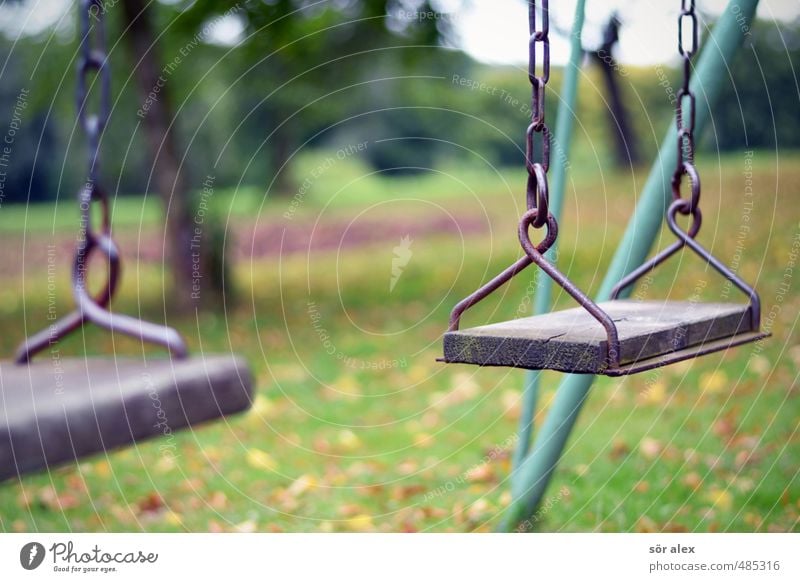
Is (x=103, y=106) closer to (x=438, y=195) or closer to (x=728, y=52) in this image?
(x=728, y=52)

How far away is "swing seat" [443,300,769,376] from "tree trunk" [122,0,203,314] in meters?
5.35

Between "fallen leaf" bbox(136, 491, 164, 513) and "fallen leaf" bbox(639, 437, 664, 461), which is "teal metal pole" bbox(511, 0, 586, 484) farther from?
"fallen leaf" bbox(136, 491, 164, 513)

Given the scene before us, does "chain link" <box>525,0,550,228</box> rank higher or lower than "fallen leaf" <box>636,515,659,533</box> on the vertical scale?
higher

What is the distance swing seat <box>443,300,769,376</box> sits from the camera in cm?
143

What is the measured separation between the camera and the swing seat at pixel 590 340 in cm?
143

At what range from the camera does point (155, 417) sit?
5.49 ft

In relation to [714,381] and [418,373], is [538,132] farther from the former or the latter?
[418,373]

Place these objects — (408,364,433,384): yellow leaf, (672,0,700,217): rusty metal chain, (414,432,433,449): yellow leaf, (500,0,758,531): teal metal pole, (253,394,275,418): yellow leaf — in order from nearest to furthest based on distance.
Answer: (672,0,700,217): rusty metal chain
(500,0,758,531): teal metal pole
(414,432,433,449): yellow leaf
(253,394,275,418): yellow leaf
(408,364,433,384): yellow leaf

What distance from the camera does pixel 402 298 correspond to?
23.0 ft

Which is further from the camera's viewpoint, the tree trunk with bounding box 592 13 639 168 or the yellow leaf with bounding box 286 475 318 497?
the tree trunk with bounding box 592 13 639 168

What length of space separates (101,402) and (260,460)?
7.61 ft

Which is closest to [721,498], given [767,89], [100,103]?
[100,103]

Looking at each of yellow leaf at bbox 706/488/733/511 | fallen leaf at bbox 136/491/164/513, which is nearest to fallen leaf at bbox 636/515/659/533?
yellow leaf at bbox 706/488/733/511
